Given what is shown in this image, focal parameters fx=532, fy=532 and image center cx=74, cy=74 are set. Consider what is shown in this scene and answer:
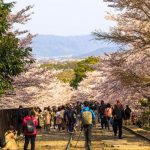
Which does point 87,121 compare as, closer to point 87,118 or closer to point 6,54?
point 87,118

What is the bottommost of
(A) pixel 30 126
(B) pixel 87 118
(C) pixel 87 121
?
(A) pixel 30 126

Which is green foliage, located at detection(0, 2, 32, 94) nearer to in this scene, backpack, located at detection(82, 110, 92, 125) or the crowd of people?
the crowd of people

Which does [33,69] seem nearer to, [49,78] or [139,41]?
[49,78]

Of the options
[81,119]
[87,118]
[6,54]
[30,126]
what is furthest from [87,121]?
[6,54]

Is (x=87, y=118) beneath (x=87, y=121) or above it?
above

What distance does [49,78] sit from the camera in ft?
125

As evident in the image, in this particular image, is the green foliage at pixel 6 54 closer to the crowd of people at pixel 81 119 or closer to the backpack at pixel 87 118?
the crowd of people at pixel 81 119

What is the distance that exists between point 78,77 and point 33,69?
307 feet

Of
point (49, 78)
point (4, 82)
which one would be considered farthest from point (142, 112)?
point (4, 82)

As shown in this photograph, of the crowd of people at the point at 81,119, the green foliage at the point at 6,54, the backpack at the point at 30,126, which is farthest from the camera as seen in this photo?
the green foliage at the point at 6,54

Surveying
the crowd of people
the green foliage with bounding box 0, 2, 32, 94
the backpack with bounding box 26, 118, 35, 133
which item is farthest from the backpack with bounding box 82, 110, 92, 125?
the green foliage with bounding box 0, 2, 32, 94

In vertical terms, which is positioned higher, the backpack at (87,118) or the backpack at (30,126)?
the backpack at (87,118)

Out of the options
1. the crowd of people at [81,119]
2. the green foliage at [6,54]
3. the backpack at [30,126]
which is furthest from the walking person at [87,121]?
the green foliage at [6,54]

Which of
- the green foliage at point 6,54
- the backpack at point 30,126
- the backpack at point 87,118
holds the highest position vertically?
the green foliage at point 6,54
